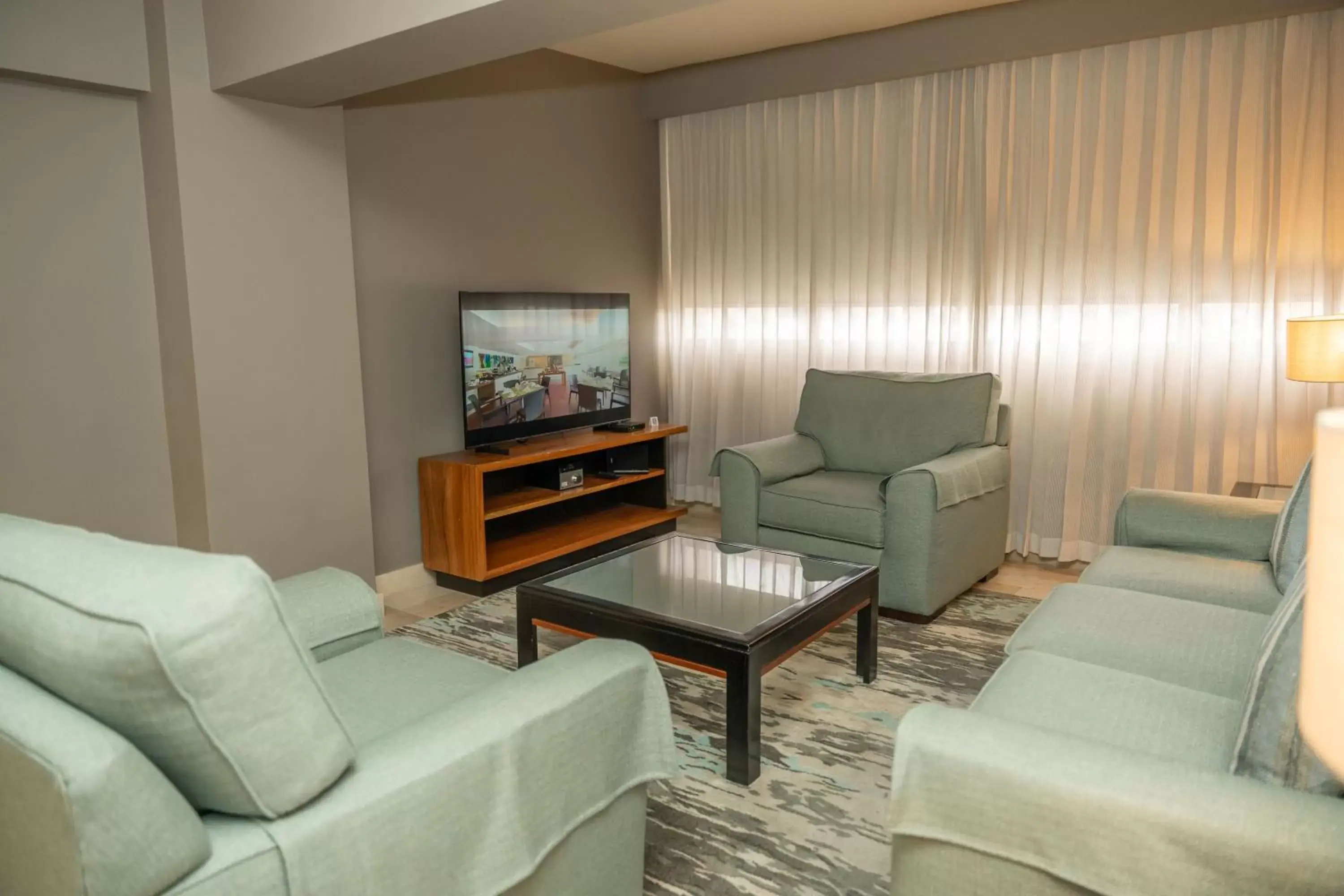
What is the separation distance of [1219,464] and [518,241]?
354 cm

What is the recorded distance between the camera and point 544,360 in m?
4.57

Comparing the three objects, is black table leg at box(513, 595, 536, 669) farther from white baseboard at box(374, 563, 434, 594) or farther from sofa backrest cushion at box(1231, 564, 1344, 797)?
sofa backrest cushion at box(1231, 564, 1344, 797)

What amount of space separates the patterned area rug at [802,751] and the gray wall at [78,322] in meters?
1.24

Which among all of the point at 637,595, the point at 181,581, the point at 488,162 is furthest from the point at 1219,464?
the point at 181,581

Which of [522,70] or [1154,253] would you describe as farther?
[522,70]

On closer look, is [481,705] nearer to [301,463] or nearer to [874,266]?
[301,463]

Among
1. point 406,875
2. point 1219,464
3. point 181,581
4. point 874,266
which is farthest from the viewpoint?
point 874,266

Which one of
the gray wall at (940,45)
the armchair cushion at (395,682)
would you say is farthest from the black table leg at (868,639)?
the gray wall at (940,45)

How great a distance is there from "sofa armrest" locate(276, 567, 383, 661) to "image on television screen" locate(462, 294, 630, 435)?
1.97m

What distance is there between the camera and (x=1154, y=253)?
13.6ft

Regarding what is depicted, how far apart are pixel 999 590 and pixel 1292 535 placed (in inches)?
68.7

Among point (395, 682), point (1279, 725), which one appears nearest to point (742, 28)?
point (395, 682)

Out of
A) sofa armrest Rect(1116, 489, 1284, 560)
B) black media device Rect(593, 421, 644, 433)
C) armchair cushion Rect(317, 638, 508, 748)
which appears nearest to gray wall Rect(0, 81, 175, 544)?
armchair cushion Rect(317, 638, 508, 748)

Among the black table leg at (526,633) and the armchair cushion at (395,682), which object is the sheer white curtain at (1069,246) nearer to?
the black table leg at (526,633)
